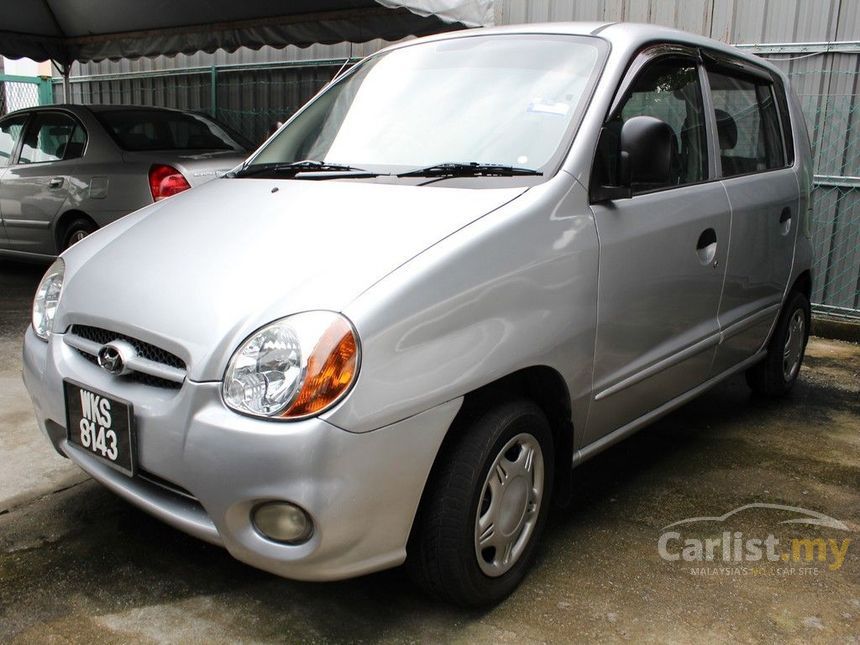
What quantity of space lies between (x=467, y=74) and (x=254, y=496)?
1.68m

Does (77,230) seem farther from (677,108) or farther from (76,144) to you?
(677,108)

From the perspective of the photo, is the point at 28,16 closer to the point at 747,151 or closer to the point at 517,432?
the point at 747,151

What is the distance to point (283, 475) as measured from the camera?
1844 millimetres

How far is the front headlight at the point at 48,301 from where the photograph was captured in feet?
8.19

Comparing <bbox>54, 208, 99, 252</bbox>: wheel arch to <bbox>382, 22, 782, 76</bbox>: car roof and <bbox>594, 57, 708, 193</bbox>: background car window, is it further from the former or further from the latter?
<bbox>594, 57, 708, 193</bbox>: background car window

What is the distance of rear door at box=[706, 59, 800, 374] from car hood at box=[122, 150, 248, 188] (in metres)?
3.48

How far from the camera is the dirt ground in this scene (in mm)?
2230

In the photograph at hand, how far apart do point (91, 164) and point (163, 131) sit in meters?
0.60

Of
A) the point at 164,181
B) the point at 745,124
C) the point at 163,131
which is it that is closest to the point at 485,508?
the point at 745,124

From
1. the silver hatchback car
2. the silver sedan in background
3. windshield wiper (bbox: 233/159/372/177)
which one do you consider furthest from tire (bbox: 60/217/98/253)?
windshield wiper (bbox: 233/159/372/177)

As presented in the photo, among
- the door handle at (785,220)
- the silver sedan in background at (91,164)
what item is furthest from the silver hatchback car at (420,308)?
the silver sedan in background at (91,164)

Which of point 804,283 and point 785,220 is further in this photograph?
point 804,283

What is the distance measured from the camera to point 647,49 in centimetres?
287

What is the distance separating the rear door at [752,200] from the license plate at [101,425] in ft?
7.44
